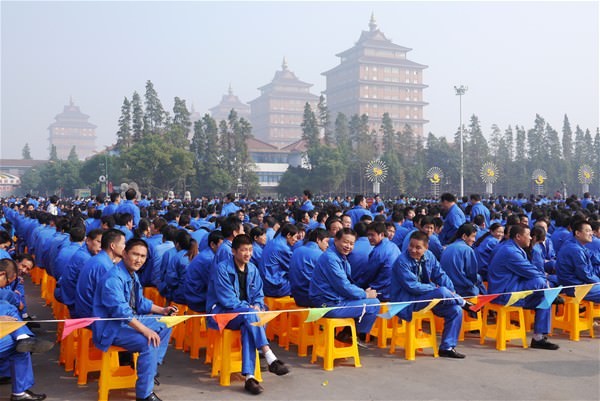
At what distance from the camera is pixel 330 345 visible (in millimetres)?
5090

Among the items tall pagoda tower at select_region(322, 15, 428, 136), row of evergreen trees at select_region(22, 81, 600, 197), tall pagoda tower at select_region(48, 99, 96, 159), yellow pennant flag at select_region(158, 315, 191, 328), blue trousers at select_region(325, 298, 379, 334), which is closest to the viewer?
yellow pennant flag at select_region(158, 315, 191, 328)

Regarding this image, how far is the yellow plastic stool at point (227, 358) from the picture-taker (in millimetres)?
4711

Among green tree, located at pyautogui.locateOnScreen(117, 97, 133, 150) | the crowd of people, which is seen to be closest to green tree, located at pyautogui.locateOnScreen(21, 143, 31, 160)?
green tree, located at pyautogui.locateOnScreen(117, 97, 133, 150)

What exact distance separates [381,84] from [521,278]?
83.9 meters

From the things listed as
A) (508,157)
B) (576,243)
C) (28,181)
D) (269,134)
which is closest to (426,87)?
(269,134)

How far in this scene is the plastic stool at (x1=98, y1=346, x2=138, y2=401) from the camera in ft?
14.1

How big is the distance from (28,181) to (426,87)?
59.0 m

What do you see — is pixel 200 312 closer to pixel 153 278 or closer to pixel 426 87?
pixel 153 278

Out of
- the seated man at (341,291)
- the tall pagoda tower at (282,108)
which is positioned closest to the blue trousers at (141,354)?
the seated man at (341,291)

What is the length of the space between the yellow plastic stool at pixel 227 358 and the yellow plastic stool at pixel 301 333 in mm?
851

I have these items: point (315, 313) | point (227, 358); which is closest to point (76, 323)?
point (227, 358)

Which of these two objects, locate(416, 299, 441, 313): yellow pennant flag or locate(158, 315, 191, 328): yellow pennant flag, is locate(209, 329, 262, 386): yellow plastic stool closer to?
locate(158, 315, 191, 328): yellow pennant flag

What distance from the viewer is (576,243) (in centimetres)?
630

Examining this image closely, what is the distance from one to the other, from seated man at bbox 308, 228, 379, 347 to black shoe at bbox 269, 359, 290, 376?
2.14ft
